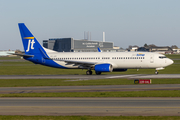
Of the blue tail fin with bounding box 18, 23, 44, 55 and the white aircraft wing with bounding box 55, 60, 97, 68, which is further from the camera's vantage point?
the blue tail fin with bounding box 18, 23, 44, 55

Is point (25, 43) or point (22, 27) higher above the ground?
point (22, 27)

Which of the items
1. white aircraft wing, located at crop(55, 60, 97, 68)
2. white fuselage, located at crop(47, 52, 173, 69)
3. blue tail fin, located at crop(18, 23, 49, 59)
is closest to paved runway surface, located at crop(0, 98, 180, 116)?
white fuselage, located at crop(47, 52, 173, 69)

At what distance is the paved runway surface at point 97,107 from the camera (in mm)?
16328

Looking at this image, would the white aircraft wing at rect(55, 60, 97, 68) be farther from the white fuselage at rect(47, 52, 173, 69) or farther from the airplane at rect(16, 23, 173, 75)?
the white fuselage at rect(47, 52, 173, 69)

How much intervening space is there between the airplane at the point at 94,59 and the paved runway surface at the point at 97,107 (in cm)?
2598

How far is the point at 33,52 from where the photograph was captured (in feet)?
171

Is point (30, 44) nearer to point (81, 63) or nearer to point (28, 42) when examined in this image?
point (28, 42)

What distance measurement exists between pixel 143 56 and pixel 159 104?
29.2m

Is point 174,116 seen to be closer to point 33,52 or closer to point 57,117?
point 57,117

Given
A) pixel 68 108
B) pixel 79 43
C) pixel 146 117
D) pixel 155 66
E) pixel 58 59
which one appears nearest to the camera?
pixel 146 117

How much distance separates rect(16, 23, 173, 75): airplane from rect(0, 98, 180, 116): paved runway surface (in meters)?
26.0

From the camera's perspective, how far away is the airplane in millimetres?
46875

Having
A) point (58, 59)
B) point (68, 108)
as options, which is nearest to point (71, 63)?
point (58, 59)

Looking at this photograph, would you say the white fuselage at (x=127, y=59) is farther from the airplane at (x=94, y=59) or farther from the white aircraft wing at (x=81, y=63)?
the white aircraft wing at (x=81, y=63)
